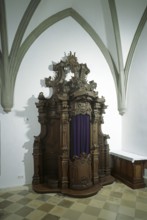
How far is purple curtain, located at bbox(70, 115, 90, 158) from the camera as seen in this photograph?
404 cm

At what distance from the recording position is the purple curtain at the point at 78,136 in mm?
4035

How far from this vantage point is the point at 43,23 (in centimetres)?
449

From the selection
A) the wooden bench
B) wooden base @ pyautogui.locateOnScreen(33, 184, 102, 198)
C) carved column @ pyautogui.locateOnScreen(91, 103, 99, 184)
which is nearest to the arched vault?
carved column @ pyautogui.locateOnScreen(91, 103, 99, 184)

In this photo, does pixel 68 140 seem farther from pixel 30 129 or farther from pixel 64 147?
pixel 30 129

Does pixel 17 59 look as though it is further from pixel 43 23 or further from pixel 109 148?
pixel 109 148

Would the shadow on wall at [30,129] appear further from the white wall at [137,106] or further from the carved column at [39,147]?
the white wall at [137,106]

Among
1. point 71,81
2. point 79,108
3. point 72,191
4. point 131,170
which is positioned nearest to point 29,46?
point 71,81

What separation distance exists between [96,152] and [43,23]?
3.66 m

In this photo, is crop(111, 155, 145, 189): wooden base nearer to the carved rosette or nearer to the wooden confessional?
the wooden confessional

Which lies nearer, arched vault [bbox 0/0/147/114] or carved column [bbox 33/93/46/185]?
arched vault [bbox 0/0/147/114]

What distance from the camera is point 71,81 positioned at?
4.49 m

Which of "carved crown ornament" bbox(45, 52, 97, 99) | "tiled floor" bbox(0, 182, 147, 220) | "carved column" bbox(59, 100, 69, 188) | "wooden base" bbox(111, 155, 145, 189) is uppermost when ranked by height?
"carved crown ornament" bbox(45, 52, 97, 99)

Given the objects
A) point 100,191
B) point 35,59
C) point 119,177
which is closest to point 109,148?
point 119,177

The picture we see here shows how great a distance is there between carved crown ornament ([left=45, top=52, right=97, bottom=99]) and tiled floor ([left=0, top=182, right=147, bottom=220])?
7.47 ft
